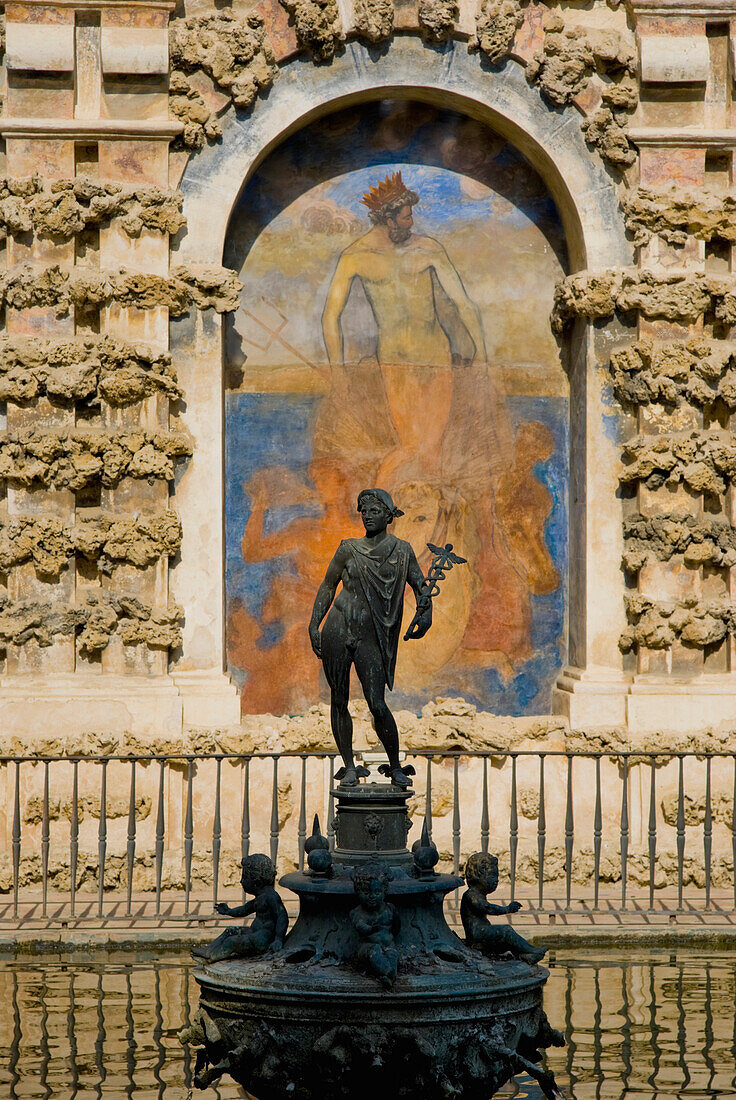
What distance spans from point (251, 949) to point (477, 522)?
6420mm

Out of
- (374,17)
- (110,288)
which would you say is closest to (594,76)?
(374,17)

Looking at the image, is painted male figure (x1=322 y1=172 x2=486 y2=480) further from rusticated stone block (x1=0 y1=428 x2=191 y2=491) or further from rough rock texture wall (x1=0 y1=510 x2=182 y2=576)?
rough rock texture wall (x1=0 y1=510 x2=182 y2=576)

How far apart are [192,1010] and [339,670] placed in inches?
77.6

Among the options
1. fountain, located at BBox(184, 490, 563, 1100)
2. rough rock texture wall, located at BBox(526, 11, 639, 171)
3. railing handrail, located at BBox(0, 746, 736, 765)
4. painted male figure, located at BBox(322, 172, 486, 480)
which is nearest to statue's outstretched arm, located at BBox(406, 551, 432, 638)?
fountain, located at BBox(184, 490, 563, 1100)

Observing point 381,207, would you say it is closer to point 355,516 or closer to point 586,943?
point 355,516

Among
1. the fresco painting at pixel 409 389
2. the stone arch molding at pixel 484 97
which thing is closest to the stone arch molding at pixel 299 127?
the stone arch molding at pixel 484 97

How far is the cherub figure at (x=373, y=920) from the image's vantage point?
5.79 meters

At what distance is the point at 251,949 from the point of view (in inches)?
244

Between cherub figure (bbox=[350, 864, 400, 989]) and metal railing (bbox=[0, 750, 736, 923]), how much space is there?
438cm

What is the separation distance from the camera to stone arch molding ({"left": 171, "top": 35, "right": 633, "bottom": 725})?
11344 mm

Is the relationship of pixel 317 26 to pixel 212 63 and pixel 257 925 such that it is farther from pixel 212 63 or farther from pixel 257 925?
pixel 257 925

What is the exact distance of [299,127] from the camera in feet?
38.8

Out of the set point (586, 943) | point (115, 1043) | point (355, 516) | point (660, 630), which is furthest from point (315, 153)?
point (115, 1043)

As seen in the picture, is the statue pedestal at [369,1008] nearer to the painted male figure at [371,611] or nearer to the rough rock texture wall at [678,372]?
the painted male figure at [371,611]
